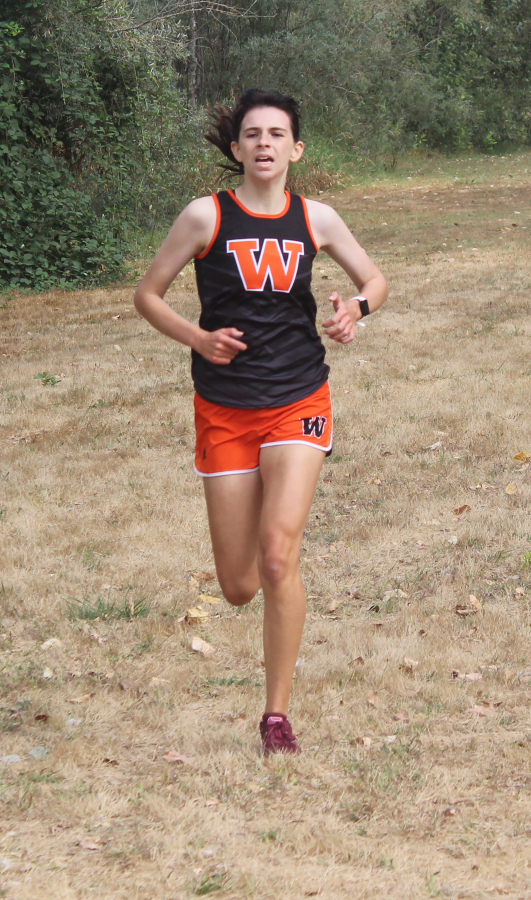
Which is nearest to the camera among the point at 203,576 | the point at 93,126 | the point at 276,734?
the point at 276,734

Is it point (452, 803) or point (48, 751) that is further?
point (48, 751)

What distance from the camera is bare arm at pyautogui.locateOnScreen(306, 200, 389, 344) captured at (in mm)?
3453

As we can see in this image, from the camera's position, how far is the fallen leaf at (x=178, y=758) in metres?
3.71

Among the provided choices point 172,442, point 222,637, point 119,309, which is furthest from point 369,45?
point 222,637

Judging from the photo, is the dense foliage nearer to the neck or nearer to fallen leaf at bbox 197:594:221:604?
fallen leaf at bbox 197:594:221:604

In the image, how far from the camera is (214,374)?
3.53m

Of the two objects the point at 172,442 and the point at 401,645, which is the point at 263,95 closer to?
the point at 401,645

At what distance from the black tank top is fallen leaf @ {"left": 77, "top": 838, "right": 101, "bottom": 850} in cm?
148

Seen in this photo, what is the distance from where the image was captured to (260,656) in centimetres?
A: 455

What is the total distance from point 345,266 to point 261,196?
48 centimetres

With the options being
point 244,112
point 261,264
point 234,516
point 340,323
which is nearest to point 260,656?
point 234,516

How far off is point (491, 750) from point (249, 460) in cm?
138

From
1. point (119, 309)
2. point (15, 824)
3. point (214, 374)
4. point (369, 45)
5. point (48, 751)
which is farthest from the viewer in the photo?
point (369, 45)

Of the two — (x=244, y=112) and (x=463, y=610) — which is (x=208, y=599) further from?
(x=244, y=112)
